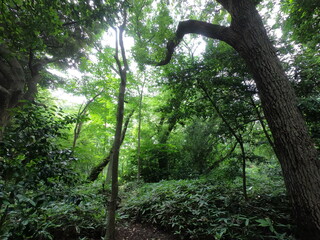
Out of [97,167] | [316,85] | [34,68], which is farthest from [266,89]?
[97,167]

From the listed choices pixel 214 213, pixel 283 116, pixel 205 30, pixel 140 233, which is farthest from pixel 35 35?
pixel 214 213

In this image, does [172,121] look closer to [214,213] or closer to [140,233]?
[214,213]

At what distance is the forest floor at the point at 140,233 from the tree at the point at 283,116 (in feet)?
7.72

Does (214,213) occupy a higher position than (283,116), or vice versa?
(283,116)

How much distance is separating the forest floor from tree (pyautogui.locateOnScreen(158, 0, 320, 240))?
235cm

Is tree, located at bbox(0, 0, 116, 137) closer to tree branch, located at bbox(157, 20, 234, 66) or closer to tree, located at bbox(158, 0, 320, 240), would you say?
tree branch, located at bbox(157, 20, 234, 66)

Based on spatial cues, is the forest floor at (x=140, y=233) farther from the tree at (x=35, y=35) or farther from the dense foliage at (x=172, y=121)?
the tree at (x=35, y=35)

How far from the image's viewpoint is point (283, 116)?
7.64 feet

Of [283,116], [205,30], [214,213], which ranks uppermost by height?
[205,30]

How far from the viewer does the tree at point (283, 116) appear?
6.73ft

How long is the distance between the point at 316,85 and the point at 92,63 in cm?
759

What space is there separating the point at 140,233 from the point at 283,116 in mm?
3744

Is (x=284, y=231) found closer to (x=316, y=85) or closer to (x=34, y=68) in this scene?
(x=316, y=85)

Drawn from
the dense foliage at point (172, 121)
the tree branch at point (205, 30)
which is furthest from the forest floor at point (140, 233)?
the tree branch at point (205, 30)
